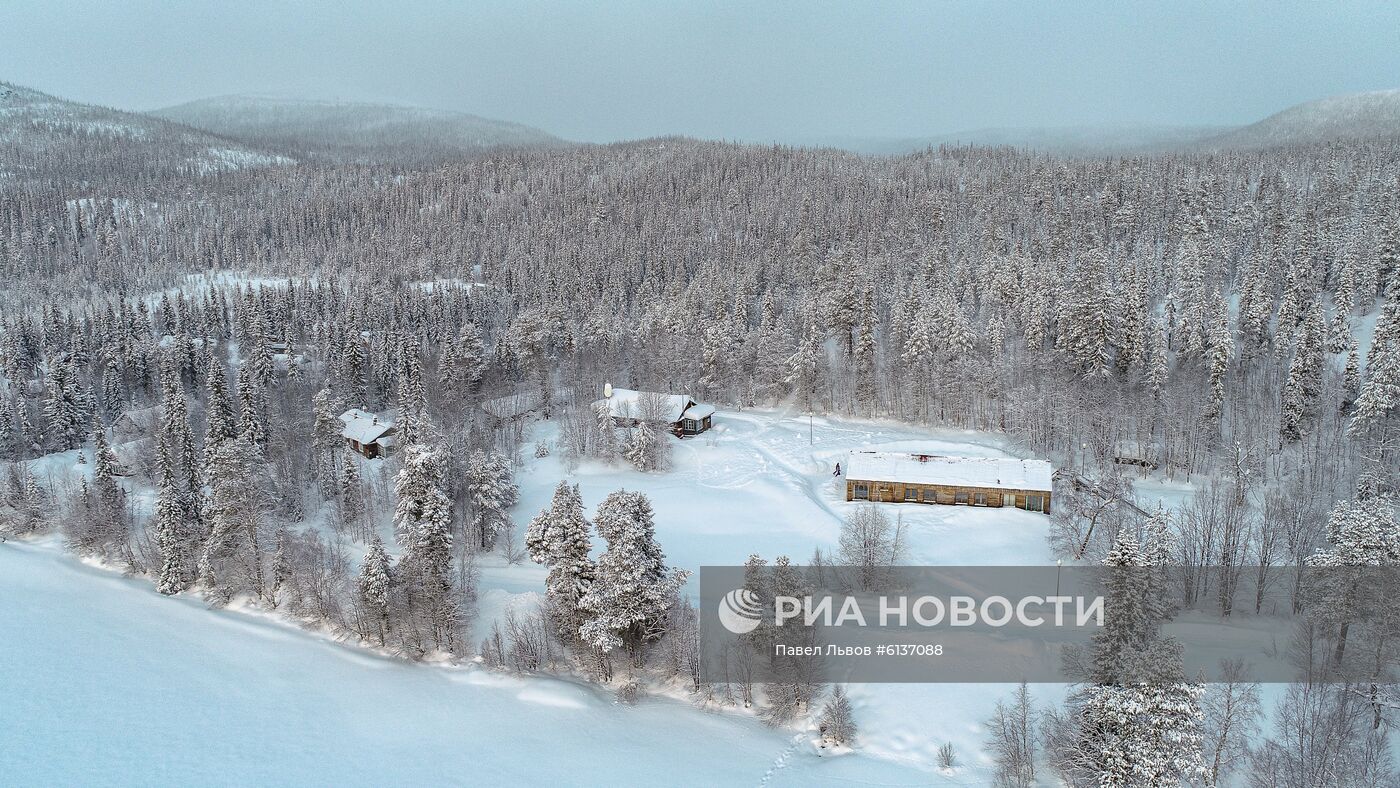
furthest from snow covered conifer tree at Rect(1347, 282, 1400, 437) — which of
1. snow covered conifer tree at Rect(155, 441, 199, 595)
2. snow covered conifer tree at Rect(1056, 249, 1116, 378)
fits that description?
snow covered conifer tree at Rect(155, 441, 199, 595)

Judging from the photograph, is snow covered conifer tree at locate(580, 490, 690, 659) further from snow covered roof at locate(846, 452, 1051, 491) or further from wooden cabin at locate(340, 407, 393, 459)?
wooden cabin at locate(340, 407, 393, 459)

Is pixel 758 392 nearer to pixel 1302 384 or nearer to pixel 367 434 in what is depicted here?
pixel 367 434

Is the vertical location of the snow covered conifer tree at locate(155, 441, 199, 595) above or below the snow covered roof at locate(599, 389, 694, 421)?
below

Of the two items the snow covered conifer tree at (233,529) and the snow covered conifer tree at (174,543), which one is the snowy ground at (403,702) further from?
the snow covered conifer tree at (233,529)

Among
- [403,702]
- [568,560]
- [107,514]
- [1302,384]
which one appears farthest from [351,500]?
[1302,384]

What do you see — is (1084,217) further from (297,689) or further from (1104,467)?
(297,689)


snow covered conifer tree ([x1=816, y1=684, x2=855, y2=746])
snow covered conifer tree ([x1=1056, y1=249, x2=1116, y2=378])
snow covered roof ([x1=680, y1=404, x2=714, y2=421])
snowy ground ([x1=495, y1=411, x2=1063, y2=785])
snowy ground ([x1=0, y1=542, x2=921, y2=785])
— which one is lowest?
snowy ground ([x1=0, y1=542, x2=921, y2=785])

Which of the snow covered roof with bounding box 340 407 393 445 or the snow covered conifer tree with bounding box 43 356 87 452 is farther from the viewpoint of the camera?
the snow covered conifer tree with bounding box 43 356 87 452

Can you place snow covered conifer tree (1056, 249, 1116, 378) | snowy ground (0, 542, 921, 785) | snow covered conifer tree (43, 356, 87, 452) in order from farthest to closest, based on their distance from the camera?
1. snow covered conifer tree (43, 356, 87, 452)
2. snow covered conifer tree (1056, 249, 1116, 378)
3. snowy ground (0, 542, 921, 785)
